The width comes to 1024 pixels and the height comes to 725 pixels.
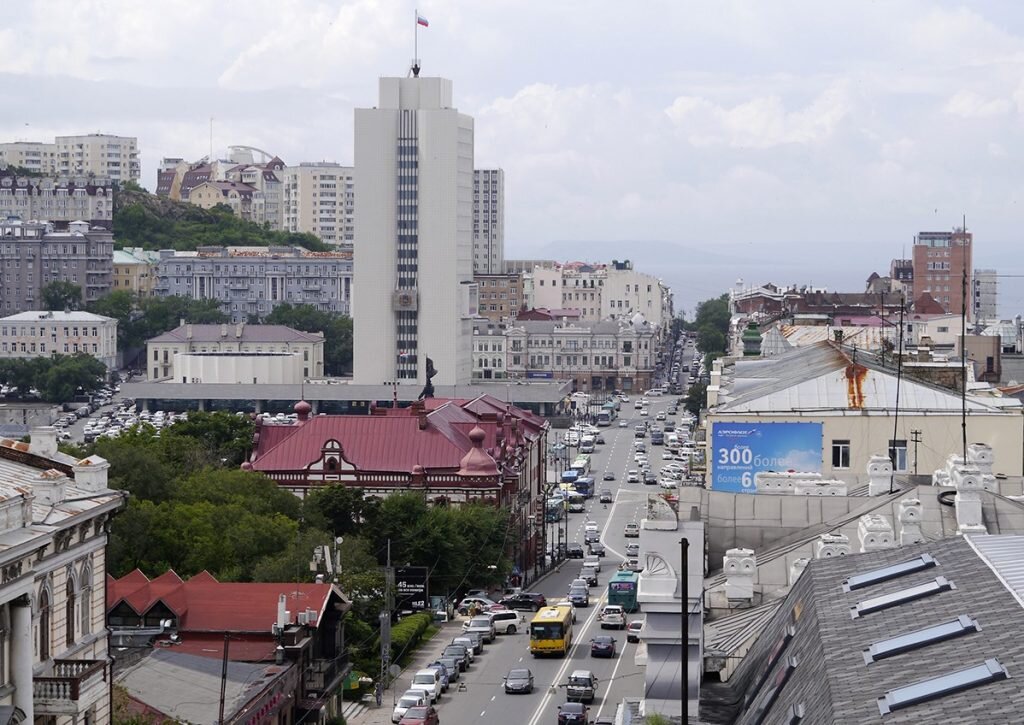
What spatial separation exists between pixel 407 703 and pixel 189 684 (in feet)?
45.1

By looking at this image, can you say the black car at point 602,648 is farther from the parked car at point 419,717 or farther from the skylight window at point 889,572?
the skylight window at point 889,572

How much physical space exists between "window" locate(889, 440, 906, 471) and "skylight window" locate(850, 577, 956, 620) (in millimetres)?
37600

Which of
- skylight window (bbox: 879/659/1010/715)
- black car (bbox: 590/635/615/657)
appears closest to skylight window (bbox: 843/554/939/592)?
skylight window (bbox: 879/659/1010/715)

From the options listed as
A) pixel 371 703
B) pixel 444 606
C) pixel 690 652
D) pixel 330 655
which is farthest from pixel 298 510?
pixel 690 652

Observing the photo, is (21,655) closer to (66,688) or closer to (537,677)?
(66,688)

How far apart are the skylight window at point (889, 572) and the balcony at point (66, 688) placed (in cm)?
1353

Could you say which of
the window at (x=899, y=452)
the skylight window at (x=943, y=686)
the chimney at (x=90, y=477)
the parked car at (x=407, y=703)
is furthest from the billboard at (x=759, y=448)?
the skylight window at (x=943, y=686)

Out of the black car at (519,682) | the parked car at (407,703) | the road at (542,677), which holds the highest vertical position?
the parked car at (407,703)

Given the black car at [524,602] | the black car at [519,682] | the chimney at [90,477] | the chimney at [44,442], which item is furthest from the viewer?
the black car at [524,602]

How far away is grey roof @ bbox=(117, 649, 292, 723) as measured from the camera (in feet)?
155

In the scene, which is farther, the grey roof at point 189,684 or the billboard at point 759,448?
the billboard at point 759,448

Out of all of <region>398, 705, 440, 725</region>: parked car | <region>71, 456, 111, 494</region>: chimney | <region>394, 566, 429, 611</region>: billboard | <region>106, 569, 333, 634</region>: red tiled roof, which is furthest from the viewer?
<region>394, 566, 429, 611</region>: billboard

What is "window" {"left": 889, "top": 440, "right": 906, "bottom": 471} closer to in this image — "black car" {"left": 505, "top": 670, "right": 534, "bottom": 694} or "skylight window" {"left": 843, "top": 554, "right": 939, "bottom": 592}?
"black car" {"left": 505, "top": 670, "right": 534, "bottom": 694}

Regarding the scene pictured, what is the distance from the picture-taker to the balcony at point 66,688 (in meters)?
36.5
